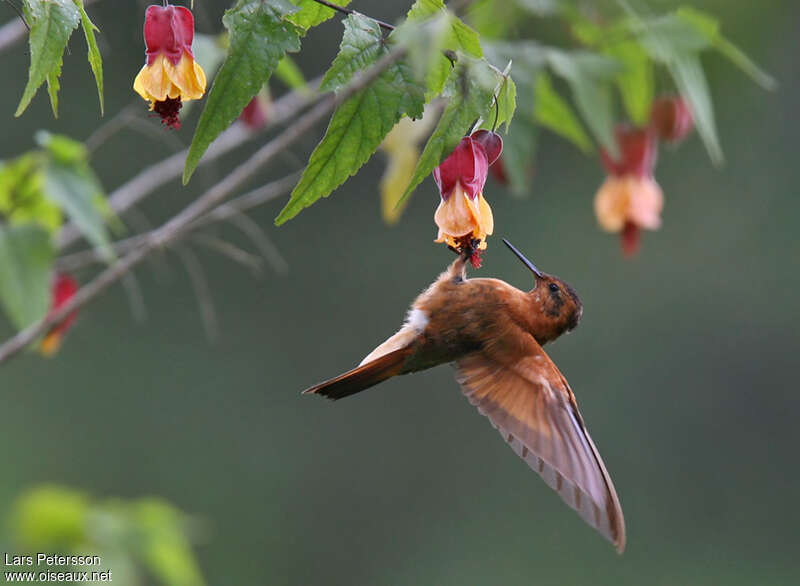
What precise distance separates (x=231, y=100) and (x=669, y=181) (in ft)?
16.2

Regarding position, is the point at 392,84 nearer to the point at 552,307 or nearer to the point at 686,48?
the point at 552,307

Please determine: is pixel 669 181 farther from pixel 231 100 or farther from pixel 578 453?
pixel 231 100

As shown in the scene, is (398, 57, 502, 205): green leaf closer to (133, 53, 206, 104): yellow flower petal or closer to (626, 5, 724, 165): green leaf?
(133, 53, 206, 104): yellow flower petal

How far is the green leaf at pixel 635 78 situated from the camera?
1.61 metres

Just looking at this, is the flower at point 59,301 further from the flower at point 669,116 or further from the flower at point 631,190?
the flower at point 669,116

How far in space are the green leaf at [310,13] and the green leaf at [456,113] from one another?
136 millimetres

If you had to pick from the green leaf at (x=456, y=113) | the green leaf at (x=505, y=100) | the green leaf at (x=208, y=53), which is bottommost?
the green leaf at (x=456, y=113)

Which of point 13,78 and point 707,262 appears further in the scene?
point 707,262

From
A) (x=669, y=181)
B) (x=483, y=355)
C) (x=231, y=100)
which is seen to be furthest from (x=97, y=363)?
(x=231, y=100)

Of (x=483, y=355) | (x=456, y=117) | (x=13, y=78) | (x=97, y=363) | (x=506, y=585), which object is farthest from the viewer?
(x=506, y=585)

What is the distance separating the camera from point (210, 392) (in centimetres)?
505

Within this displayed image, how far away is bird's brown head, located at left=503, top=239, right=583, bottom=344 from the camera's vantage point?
4.40ft

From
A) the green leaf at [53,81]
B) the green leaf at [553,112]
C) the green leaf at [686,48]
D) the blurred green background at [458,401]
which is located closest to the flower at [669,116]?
the green leaf at [553,112]

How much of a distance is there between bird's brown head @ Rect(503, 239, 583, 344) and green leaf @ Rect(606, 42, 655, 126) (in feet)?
1.36
